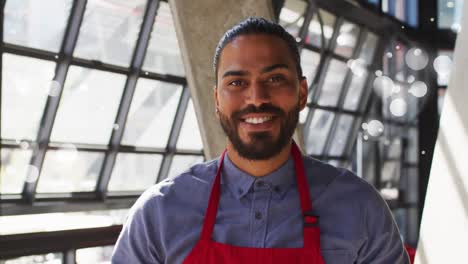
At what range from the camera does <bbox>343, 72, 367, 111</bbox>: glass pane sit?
354 inches

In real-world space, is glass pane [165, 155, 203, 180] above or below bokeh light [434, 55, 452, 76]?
below

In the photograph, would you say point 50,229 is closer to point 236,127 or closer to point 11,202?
point 236,127

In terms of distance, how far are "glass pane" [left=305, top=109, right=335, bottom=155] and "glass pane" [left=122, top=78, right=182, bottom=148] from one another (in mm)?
2618

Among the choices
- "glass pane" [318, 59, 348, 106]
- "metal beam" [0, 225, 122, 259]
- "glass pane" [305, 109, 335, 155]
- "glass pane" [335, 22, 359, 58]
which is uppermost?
"glass pane" [335, 22, 359, 58]

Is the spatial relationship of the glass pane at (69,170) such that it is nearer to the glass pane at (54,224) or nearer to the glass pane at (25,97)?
the glass pane at (25,97)

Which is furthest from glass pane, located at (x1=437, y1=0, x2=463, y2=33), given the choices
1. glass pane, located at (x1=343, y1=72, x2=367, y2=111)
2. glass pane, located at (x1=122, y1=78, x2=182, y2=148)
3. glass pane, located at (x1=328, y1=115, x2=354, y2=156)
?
glass pane, located at (x1=122, y1=78, x2=182, y2=148)

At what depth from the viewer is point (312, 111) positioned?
820cm

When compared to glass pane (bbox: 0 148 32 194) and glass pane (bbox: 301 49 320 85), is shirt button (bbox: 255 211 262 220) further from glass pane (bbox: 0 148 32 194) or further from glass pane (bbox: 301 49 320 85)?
glass pane (bbox: 301 49 320 85)

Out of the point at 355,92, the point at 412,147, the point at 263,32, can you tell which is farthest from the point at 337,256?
the point at 412,147

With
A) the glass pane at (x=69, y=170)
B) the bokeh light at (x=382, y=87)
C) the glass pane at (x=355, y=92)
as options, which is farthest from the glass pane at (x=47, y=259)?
the bokeh light at (x=382, y=87)

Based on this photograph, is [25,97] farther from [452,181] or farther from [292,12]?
[452,181]

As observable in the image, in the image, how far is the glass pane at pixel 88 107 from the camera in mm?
5531

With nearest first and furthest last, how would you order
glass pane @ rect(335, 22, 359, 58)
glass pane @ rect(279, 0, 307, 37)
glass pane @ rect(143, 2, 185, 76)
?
1. glass pane @ rect(143, 2, 185, 76)
2. glass pane @ rect(279, 0, 307, 37)
3. glass pane @ rect(335, 22, 359, 58)

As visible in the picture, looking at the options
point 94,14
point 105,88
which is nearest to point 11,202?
point 105,88
